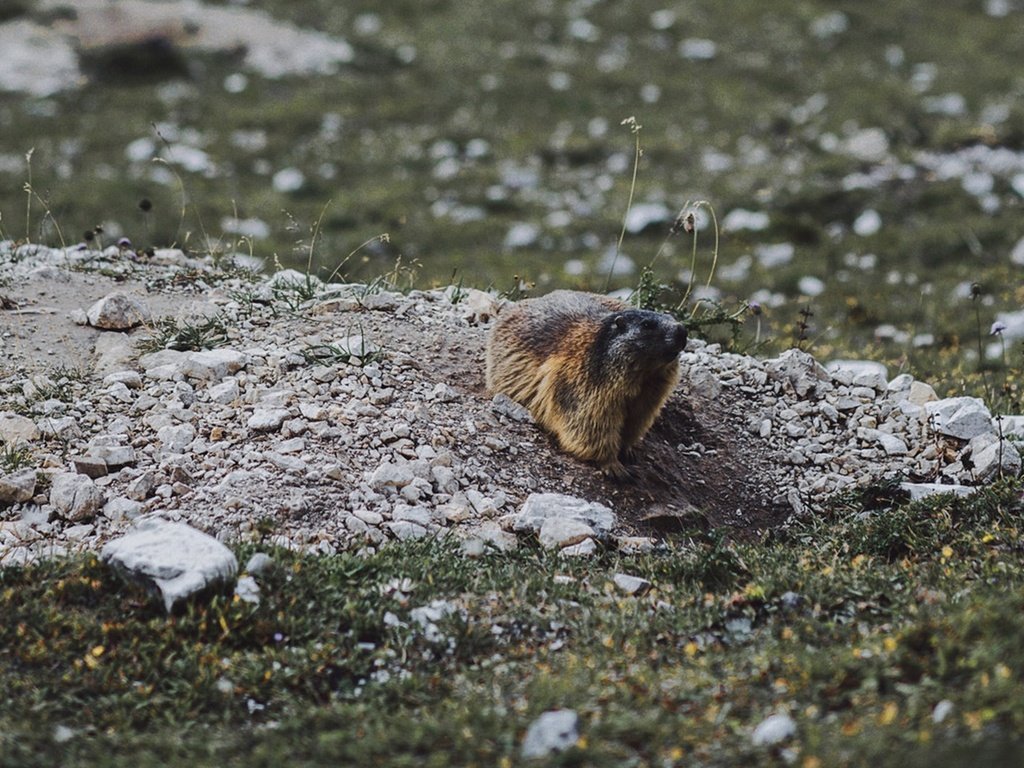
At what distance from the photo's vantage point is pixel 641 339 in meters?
6.79

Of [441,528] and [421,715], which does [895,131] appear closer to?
[441,528]

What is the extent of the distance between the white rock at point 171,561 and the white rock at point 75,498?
2.42ft

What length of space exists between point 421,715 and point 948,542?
3049mm

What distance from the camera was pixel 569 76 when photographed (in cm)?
1870

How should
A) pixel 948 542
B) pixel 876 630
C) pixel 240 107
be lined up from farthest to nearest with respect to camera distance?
pixel 240 107 → pixel 948 542 → pixel 876 630

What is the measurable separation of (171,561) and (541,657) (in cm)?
176

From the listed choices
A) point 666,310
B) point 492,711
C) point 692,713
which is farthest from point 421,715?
point 666,310

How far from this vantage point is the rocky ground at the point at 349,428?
20.1 ft

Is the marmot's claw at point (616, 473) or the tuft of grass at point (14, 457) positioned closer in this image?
the tuft of grass at point (14, 457)

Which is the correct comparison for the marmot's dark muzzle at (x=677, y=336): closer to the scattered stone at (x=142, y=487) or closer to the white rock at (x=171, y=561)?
the white rock at (x=171, y=561)

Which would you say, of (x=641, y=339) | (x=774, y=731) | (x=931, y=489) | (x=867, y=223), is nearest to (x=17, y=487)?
(x=641, y=339)

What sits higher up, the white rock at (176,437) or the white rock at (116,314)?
the white rock at (116,314)

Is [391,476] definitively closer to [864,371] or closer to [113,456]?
[113,456]

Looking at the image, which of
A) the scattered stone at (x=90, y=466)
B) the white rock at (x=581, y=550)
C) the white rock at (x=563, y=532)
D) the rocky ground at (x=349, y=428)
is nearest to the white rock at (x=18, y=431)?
the rocky ground at (x=349, y=428)
